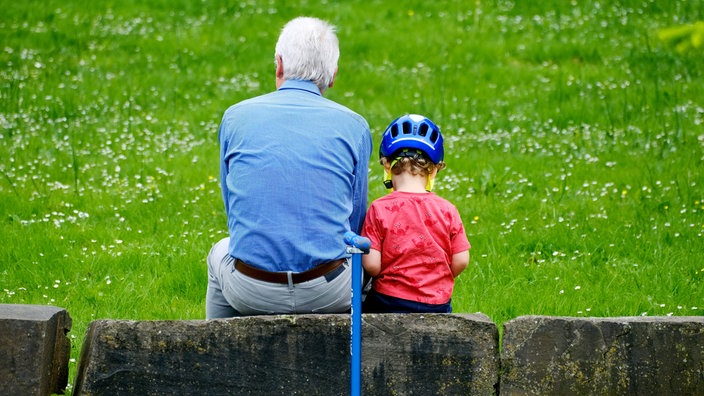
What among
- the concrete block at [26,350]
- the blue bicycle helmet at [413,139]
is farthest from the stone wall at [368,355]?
the blue bicycle helmet at [413,139]

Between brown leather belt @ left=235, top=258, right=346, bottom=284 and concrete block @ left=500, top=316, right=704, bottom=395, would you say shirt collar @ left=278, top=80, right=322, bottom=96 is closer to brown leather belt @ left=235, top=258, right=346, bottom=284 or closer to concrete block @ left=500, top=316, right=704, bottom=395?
brown leather belt @ left=235, top=258, right=346, bottom=284

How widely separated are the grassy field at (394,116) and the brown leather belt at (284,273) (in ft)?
4.64

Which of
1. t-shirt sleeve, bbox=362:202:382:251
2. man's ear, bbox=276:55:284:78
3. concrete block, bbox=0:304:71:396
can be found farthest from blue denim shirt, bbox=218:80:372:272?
concrete block, bbox=0:304:71:396

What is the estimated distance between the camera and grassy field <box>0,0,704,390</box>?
6.20m

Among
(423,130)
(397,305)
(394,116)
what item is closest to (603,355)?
(397,305)

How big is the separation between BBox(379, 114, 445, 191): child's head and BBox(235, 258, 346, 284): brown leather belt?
587mm

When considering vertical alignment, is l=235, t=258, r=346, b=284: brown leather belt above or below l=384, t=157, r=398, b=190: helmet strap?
below

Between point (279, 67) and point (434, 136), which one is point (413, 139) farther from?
point (279, 67)

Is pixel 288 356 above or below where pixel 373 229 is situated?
below

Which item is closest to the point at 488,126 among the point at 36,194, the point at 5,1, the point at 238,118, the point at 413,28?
the point at 413,28

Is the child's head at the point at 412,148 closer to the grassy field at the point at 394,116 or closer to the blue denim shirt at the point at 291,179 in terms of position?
the blue denim shirt at the point at 291,179

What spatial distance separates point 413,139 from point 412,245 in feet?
1.66

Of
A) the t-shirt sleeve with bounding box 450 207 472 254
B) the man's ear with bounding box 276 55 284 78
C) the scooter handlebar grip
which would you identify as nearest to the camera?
the scooter handlebar grip

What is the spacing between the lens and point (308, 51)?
4426 millimetres
